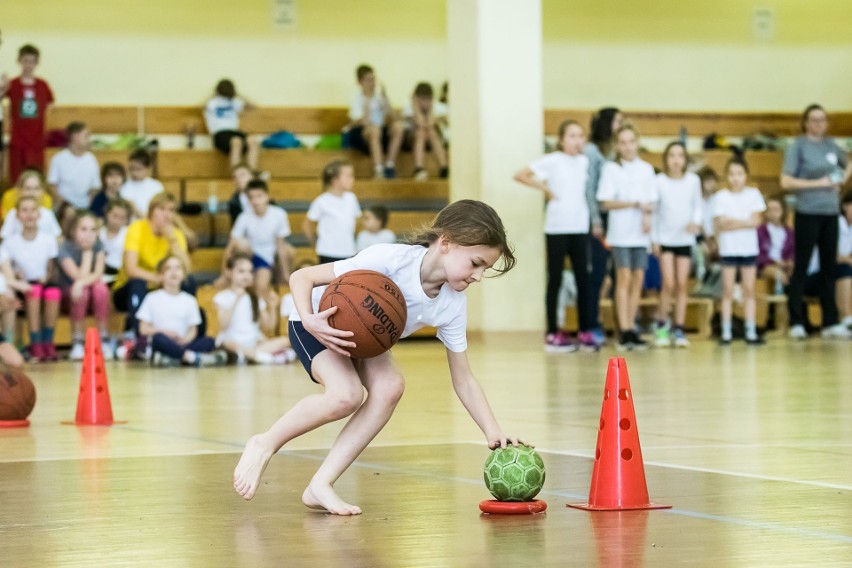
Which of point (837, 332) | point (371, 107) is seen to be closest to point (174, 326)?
point (371, 107)

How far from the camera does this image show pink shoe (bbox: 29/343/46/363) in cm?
1315

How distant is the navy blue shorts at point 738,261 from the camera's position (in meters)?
14.3

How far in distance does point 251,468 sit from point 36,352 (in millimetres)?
9298

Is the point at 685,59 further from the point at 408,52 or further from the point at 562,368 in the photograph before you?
the point at 562,368

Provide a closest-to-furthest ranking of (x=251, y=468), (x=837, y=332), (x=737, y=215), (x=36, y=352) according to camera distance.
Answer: (x=251, y=468)
(x=36, y=352)
(x=737, y=215)
(x=837, y=332)

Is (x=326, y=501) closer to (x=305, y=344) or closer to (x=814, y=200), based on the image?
(x=305, y=344)

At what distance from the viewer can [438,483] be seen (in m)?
4.95

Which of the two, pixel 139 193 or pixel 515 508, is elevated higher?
pixel 139 193

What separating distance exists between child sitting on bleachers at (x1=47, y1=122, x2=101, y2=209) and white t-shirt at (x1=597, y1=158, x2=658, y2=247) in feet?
18.5

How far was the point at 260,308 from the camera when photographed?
13.5 meters

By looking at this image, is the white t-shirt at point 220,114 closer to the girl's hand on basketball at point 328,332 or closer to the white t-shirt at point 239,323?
the white t-shirt at point 239,323

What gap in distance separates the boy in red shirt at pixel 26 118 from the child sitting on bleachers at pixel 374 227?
399 centimetres

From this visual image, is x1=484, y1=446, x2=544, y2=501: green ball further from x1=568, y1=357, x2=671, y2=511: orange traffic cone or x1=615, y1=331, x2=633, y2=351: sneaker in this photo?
x1=615, y1=331, x2=633, y2=351: sneaker

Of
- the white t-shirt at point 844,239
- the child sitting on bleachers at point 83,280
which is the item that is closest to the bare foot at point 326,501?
the child sitting on bleachers at point 83,280
